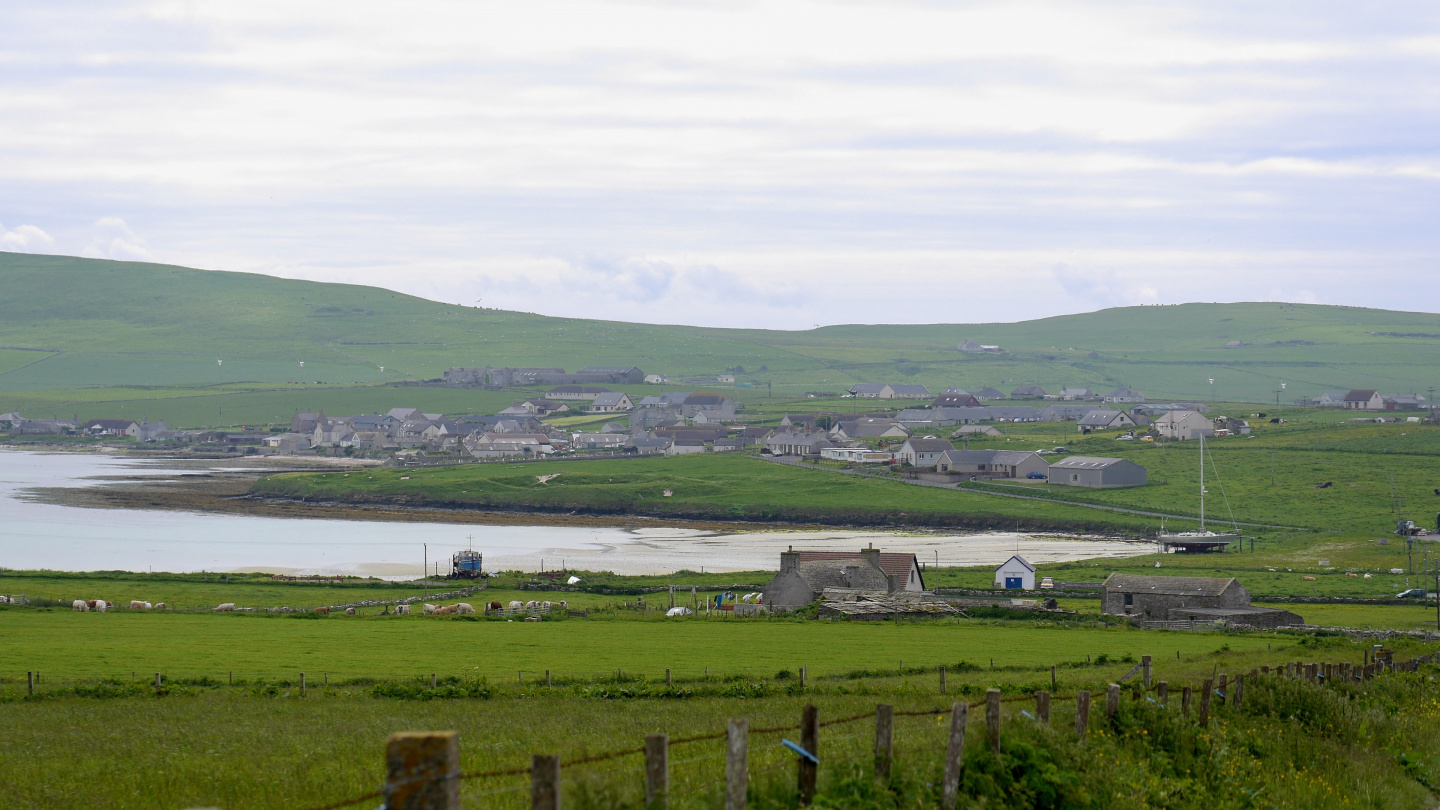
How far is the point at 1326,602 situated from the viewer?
52.6 m

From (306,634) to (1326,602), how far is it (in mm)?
40239

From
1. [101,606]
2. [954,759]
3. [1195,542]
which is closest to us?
[954,759]

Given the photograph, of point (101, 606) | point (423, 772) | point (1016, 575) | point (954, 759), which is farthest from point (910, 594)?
point (423, 772)

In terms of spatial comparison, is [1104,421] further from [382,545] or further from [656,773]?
[656,773]

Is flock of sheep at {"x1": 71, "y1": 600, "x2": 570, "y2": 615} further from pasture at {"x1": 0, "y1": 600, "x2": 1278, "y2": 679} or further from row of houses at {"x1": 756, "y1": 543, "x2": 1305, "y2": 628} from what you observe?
row of houses at {"x1": 756, "y1": 543, "x2": 1305, "y2": 628}

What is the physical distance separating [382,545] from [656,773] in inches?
2919

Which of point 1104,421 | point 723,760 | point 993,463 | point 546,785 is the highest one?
point 1104,421

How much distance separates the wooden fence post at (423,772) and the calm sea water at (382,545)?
199 feet

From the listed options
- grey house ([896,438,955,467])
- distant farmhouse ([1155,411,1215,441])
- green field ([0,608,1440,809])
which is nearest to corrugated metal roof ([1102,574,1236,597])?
green field ([0,608,1440,809])

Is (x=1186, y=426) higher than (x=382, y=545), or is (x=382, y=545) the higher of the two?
(x=1186, y=426)

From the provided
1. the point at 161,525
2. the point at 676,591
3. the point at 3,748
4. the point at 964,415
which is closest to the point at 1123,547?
the point at 676,591

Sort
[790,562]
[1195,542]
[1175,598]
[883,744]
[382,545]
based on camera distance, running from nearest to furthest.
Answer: [883,744] → [1175,598] → [790,562] → [1195,542] → [382,545]

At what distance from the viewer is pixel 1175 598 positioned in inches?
1907

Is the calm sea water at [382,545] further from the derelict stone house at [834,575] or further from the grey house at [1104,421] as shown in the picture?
the grey house at [1104,421]
